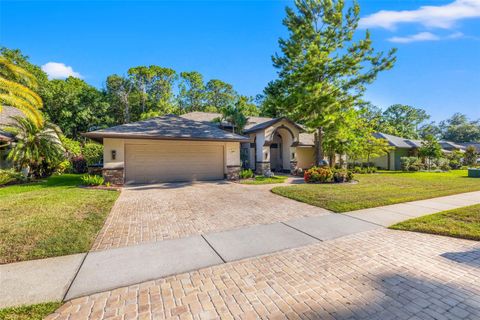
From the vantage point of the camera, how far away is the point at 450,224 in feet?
17.2

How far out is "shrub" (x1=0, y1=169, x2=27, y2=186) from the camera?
36.3ft

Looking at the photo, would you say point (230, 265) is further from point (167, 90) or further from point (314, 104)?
point (167, 90)

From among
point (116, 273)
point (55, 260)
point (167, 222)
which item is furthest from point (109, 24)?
point (116, 273)

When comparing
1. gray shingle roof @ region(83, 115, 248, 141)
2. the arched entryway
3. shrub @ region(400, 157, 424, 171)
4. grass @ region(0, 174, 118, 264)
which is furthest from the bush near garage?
shrub @ region(400, 157, 424, 171)

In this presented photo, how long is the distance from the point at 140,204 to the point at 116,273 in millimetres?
4633

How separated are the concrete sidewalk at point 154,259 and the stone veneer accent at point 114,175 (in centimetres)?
859

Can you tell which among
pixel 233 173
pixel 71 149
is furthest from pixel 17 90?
pixel 71 149

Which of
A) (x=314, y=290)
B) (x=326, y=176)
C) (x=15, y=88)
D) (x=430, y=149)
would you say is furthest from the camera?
(x=430, y=149)

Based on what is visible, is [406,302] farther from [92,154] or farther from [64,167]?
[92,154]

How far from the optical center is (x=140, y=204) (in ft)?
24.9

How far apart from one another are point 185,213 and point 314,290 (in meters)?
4.56

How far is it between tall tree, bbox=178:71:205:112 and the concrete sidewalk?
3271 cm

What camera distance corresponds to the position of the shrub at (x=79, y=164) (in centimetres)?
1764

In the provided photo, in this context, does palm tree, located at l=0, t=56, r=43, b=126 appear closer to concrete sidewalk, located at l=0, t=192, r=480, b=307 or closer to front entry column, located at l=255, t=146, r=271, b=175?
concrete sidewalk, located at l=0, t=192, r=480, b=307
